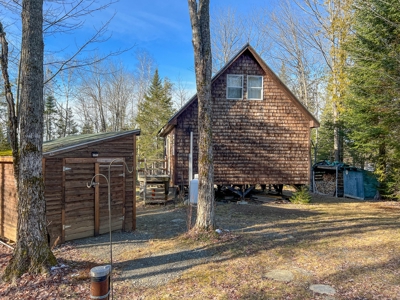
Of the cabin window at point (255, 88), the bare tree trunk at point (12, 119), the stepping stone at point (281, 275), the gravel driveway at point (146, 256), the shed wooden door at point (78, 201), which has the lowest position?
the gravel driveway at point (146, 256)

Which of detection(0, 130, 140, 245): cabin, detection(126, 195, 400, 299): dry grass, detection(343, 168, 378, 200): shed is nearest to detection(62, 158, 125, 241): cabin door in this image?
detection(0, 130, 140, 245): cabin

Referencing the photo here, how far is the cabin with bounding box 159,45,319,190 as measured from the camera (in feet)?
41.1

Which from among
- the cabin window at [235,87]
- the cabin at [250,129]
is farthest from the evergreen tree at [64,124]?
the cabin window at [235,87]

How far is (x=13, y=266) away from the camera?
14.3 feet

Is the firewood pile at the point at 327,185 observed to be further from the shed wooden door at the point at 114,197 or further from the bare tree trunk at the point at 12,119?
the bare tree trunk at the point at 12,119

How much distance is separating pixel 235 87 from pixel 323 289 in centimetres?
1020

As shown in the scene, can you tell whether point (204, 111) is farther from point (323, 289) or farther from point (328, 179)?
point (328, 179)

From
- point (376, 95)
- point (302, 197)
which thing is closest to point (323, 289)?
point (302, 197)

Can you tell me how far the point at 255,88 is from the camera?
42.8ft

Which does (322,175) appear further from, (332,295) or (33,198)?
(33,198)

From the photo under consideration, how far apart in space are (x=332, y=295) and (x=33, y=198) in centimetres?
474

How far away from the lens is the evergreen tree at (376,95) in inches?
460

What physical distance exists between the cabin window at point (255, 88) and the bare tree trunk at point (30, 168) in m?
9.82

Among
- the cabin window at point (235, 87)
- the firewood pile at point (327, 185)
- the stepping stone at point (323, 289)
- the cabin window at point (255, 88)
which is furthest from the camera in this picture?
the firewood pile at point (327, 185)
